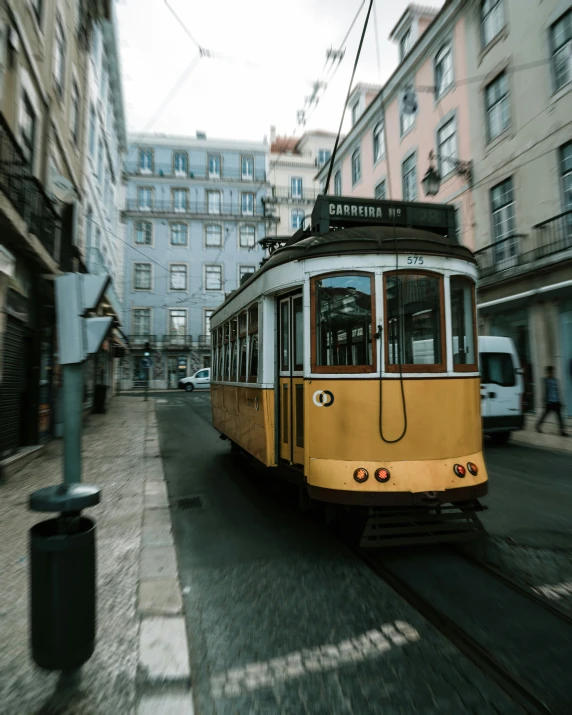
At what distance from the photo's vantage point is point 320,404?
14.3 ft

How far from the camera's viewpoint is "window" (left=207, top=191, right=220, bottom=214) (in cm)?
4136

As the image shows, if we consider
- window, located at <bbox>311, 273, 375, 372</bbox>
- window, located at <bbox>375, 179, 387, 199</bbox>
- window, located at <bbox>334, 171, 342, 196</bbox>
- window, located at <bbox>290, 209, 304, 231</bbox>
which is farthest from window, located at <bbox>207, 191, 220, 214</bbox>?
window, located at <bbox>311, 273, 375, 372</bbox>

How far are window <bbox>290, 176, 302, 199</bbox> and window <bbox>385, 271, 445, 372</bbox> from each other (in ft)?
134

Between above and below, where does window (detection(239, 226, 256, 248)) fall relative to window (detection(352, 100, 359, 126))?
below

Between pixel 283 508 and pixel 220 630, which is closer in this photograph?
pixel 220 630

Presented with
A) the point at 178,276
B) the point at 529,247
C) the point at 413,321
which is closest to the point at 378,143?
the point at 529,247

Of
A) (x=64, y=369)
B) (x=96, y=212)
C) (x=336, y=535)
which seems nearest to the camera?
(x=64, y=369)

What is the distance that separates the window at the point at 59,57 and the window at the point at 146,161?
94.0ft

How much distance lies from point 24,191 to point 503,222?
14.4m

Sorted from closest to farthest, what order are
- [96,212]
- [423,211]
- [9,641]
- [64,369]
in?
Result: [64,369] → [9,641] → [423,211] → [96,212]

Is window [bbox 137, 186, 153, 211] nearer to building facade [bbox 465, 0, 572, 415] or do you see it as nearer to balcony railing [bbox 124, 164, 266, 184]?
balcony railing [bbox 124, 164, 266, 184]

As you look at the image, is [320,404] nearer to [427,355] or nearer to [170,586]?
[427,355]

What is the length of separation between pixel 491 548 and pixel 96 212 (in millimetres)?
19606

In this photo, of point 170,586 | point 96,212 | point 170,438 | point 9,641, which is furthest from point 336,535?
point 96,212
